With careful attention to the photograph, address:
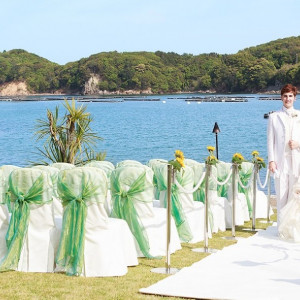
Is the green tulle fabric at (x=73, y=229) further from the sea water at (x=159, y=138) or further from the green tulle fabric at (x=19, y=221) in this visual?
the sea water at (x=159, y=138)

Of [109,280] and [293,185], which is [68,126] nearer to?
[293,185]

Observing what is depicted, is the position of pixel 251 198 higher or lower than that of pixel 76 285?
lower

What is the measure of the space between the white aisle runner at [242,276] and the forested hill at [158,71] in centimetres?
15311

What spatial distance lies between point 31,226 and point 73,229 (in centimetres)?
49

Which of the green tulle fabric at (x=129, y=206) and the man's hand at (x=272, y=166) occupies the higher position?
the man's hand at (x=272, y=166)

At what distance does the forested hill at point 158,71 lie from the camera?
16325 centimetres

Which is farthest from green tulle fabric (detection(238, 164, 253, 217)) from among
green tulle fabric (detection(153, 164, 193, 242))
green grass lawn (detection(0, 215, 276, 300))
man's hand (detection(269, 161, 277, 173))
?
green grass lawn (detection(0, 215, 276, 300))

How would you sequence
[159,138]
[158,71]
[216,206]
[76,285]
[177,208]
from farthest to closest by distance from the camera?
[158,71]
[159,138]
[216,206]
[177,208]
[76,285]

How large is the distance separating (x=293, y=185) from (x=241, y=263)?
213 centimetres

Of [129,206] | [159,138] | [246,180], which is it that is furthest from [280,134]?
[159,138]

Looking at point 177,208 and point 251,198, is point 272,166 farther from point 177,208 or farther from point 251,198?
point 251,198

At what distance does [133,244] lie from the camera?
749 centimetres

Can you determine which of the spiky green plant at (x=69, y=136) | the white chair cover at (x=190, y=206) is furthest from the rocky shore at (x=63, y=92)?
the white chair cover at (x=190, y=206)

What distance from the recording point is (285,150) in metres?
9.41
